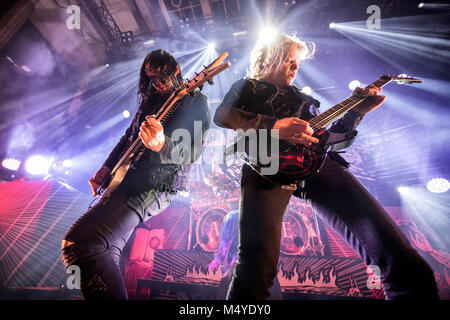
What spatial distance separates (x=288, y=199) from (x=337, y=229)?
1.50 feet

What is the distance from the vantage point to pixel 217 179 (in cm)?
676

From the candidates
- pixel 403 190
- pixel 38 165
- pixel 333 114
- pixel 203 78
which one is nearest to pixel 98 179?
pixel 203 78

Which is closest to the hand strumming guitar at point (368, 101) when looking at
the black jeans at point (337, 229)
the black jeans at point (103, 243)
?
the black jeans at point (337, 229)

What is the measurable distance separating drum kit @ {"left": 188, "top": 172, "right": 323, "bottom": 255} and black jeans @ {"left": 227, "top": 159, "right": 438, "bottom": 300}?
4539 millimetres

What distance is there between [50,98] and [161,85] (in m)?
9.73

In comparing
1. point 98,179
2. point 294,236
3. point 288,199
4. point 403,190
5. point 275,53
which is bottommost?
point 294,236

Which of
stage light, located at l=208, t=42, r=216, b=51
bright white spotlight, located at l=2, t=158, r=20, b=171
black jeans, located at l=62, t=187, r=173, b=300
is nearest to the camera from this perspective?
black jeans, located at l=62, t=187, r=173, b=300

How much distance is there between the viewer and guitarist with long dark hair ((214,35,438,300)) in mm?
1115

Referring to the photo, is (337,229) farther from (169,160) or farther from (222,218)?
(222,218)

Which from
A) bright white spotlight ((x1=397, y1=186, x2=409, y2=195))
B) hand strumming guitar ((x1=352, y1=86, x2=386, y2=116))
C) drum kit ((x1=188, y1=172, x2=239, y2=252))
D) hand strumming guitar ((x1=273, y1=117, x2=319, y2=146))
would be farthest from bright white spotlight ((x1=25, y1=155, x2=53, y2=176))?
bright white spotlight ((x1=397, y1=186, x2=409, y2=195))

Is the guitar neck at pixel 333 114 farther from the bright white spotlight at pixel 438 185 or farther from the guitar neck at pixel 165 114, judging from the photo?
the bright white spotlight at pixel 438 185

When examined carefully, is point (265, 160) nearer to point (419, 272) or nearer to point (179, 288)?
point (419, 272)

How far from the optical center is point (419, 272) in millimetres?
1043

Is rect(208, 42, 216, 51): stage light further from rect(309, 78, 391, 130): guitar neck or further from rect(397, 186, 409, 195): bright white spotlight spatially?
rect(397, 186, 409, 195): bright white spotlight
